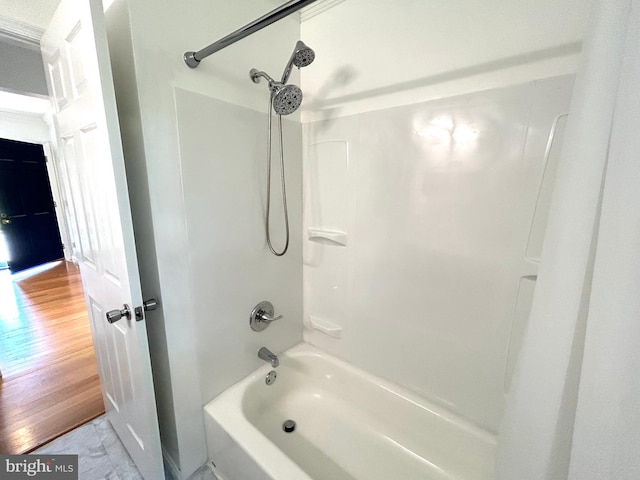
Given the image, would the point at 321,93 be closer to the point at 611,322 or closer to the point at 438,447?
the point at 611,322

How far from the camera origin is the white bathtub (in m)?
1.12

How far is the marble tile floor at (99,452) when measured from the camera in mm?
1301

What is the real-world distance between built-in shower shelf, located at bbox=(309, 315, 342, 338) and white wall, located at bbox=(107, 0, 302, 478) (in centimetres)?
38

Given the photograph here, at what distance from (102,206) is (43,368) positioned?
206cm

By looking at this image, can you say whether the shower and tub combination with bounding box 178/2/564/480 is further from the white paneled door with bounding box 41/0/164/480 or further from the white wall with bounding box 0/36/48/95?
the white wall with bounding box 0/36/48/95

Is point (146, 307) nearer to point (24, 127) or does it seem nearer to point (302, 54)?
point (302, 54)

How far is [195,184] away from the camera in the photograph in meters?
1.11

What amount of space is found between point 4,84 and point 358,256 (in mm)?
2924

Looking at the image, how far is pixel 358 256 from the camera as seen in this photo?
57.1 inches

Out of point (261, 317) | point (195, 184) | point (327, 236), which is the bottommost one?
point (261, 317)

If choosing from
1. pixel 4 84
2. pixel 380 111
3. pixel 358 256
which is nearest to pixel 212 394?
pixel 358 256

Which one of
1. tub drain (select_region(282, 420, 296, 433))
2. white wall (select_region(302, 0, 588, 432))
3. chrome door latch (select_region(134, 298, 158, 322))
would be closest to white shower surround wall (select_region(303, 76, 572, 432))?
white wall (select_region(302, 0, 588, 432))

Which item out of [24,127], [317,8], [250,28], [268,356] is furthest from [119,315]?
[24,127]

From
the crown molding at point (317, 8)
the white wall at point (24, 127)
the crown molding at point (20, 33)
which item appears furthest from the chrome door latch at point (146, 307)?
the white wall at point (24, 127)
